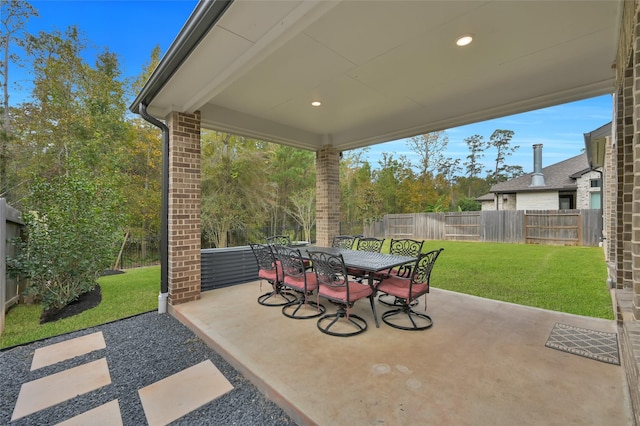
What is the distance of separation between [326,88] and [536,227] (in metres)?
11.2

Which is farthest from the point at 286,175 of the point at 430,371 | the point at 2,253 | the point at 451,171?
the point at 451,171

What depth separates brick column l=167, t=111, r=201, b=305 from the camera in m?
3.66

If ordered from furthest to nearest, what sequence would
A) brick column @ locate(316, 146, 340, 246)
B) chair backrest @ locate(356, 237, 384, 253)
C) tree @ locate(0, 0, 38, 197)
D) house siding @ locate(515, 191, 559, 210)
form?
house siding @ locate(515, 191, 559, 210) → tree @ locate(0, 0, 38, 197) → brick column @ locate(316, 146, 340, 246) → chair backrest @ locate(356, 237, 384, 253)

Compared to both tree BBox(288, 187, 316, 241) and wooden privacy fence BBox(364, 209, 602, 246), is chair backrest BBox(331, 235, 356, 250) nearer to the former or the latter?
tree BBox(288, 187, 316, 241)

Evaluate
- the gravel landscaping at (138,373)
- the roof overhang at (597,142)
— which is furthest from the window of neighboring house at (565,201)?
the gravel landscaping at (138,373)

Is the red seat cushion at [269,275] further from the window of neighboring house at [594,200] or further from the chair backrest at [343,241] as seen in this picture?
the window of neighboring house at [594,200]

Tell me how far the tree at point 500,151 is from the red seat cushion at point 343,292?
26.9 meters

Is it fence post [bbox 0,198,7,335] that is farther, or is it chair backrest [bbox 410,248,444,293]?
fence post [bbox 0,198,7,335]

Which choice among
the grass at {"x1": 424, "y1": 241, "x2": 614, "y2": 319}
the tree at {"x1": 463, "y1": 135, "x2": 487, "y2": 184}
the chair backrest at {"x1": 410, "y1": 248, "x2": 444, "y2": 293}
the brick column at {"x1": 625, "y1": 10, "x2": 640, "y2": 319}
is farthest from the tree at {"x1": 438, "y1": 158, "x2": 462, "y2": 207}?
the brick column at {"x1": 625, "y1": 10, "x2": 640, "y2": 319}

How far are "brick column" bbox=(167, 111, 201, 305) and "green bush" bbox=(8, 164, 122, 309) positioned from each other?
138cm

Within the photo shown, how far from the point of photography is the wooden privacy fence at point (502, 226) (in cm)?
965

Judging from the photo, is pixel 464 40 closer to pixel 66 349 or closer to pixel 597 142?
pixel 597 142

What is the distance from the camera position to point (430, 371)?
216 cm

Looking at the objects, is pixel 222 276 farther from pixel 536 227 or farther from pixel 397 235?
pixel 536 227
